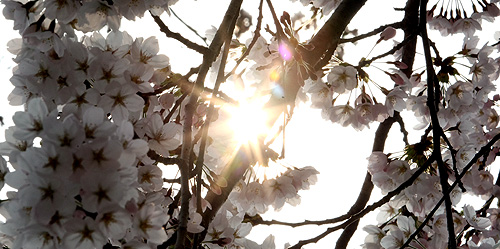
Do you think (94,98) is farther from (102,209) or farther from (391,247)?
(391,247)

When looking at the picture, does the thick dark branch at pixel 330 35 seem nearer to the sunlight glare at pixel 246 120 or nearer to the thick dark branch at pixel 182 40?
the sunlight glare at pixel 246 120

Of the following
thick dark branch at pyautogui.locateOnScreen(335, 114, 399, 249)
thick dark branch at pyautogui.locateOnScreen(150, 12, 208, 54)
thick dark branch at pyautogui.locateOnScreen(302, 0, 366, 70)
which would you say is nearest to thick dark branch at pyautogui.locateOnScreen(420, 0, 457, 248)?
thick dark branch at pyautogui.locateOnScreen(302, 0, 366, 70)

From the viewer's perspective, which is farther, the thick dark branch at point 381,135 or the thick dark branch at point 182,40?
the thick dark branch at point 381,135

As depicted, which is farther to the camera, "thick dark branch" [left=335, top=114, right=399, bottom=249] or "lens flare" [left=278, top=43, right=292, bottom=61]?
"thick dark branch" [left=335, top=114, right=399, bottom=249]

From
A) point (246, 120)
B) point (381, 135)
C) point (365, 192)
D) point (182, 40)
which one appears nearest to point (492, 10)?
point (381, 135)

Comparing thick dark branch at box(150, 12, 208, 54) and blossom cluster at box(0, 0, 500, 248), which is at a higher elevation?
thick dark branch at box(150, 12, 208, 54)

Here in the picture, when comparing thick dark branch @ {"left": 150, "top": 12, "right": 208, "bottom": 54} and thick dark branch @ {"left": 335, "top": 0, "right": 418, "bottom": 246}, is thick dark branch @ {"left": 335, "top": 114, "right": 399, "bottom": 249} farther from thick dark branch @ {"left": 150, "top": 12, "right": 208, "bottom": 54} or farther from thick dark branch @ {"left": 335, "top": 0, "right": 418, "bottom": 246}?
thick dark branch @ {"left": 150, "top": 12, "right": 208, "bottom": 54}

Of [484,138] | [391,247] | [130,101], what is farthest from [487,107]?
[130,101]

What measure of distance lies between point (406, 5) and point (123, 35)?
1801mm

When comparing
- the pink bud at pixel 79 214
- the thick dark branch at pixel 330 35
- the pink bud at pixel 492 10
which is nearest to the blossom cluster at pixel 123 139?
the pink bud at pixel 79 214

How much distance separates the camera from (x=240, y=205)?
2.21 metres

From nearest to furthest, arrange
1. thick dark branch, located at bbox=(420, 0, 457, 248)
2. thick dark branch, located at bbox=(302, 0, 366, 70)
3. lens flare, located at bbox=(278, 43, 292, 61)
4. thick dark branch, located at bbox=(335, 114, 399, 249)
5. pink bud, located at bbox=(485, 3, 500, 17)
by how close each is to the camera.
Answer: lens flare, located at bbox=(278, 43, 292, 61)
thick dark branch, located at bbox=(420, 0, 457, 248)
thick dark branch, located at bbox=(302, 0, 366, 70)
thick dark branch, located at bbox=(335, 114, 399, 249)
pink bud, located at bbox=(485, 3, 500, 17)

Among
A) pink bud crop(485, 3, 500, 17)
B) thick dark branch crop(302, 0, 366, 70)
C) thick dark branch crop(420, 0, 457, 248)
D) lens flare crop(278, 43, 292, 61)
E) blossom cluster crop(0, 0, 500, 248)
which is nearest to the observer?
blossom cluster crop(0, 0, 500, 248)

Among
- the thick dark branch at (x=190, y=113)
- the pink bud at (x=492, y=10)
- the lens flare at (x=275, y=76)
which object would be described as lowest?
the thick dark branch at (x=190, y=113)
